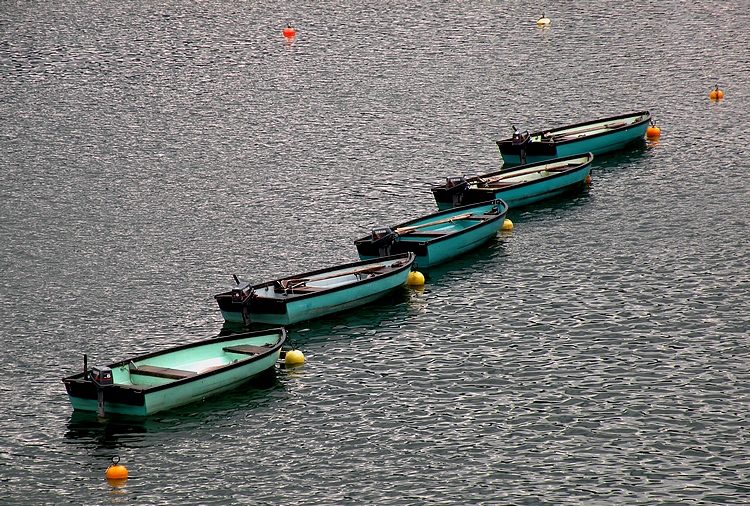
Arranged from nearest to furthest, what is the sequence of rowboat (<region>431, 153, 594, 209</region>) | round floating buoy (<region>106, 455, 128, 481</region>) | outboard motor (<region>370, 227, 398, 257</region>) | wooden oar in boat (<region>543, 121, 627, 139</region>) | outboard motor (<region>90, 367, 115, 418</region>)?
round floating buoy (<region>106, 455, 128, 481</region>) → outboard motor (<region>90, 367, 115, 418</region>) → outboard motor (<region>370, 227, 398, 257</region>) → rowboat (<region>431, 153, 594, 209</region>) → wooden oar in boat (<region>543, 121, 627, 139</region>)

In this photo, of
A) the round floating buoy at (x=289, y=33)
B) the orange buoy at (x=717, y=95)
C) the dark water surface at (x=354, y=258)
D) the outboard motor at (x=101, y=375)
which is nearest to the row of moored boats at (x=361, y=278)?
the outboard motor at (x=101, y=375)

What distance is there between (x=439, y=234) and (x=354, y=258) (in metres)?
4.06

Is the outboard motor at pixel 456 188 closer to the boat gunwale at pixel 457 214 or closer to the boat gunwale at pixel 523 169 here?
the boat gunwale at pixel 523 169

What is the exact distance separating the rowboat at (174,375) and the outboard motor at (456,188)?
55.3 ft

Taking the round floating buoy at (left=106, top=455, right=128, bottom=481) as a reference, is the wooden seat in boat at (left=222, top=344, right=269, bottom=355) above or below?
above

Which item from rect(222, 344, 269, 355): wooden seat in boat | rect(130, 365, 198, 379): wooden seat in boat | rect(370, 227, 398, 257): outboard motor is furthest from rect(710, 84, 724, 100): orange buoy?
rect(130, 365, 198, 379): wooden seat in boat

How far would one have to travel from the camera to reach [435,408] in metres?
35.7

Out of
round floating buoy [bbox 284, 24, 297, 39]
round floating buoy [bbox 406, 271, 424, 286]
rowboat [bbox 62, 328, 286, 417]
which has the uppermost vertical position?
round floating buoy [bbox 284, 24, 297, 39]

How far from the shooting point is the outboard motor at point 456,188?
53.2 metres

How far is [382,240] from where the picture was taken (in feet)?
153

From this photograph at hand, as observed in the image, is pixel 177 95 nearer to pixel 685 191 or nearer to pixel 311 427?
pixel 685 191

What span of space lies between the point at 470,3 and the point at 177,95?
35.9 metres

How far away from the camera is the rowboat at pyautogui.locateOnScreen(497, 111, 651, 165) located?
60.3 meters

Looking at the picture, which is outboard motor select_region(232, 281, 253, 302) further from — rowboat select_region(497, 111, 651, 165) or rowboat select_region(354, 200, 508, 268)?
rowboat select_region(497, 111, 651, 165)
